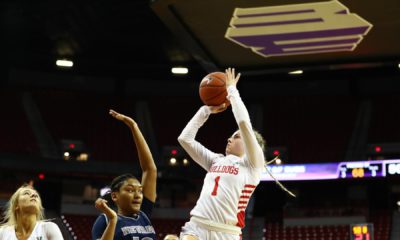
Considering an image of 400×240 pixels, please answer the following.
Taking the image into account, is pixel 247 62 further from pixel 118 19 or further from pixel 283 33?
Answer: pixel 118 19

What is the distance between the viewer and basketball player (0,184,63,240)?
470 cm

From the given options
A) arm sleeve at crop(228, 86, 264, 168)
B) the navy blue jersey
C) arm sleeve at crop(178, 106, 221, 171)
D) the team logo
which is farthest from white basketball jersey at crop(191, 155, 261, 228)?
the team logo

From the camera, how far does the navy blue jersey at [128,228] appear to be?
14.0 ft

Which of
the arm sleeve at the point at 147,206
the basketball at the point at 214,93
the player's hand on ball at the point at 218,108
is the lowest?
the arm sleeve at the point at 147,206

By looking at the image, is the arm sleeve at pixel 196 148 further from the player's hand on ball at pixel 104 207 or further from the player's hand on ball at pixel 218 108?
the player's hand on ball at pixel 104 207

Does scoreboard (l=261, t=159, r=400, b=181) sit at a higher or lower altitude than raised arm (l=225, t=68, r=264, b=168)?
higher

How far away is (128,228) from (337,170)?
1841 centimetres

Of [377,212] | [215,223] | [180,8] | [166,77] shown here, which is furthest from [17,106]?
[215,223]

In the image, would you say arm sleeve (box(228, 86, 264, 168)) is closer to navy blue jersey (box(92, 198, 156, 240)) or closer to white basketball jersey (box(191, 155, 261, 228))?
white basketball jersey (box(191, 155, 261, 228))

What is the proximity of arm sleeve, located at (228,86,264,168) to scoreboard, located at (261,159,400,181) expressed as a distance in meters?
15.7

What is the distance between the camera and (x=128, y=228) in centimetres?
436

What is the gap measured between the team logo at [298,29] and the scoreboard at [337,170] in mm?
5805

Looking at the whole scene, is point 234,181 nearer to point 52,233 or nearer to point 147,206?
point 147,206

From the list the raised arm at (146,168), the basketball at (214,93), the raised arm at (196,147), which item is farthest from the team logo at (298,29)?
the raised arm at (146,168)
